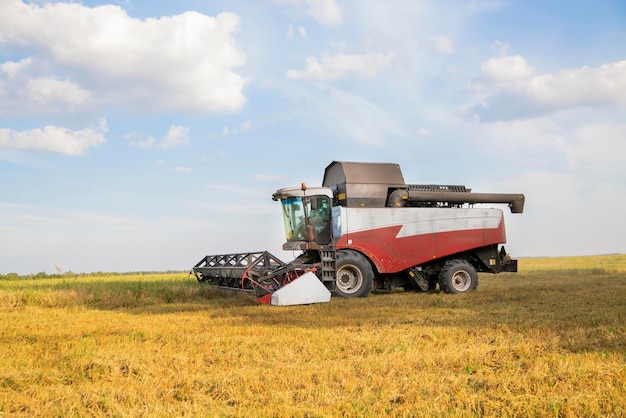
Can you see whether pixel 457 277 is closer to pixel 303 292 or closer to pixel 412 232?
pixel 412 232

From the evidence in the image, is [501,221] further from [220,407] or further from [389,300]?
[220,407]

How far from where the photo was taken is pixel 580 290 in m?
14.6

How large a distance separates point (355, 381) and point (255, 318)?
15.0 feet

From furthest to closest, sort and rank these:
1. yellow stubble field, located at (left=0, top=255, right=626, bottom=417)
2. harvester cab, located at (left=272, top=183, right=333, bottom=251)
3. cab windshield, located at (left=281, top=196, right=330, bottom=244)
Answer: cab windshield, located at (left=281, top=196, right=330, bottom=244) → harvester cab, located at (left=272, top=183, right=333, bottom=251) → yellow stubble field, located at (left=0, top=255, right=626, bottom=417)

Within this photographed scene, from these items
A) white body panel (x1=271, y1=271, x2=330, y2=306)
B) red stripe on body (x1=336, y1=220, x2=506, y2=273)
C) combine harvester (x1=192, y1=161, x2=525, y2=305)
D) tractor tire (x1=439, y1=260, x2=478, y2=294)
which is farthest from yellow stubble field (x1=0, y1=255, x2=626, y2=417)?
tractor tire (x1=439, y1=260, x2=478, y2=294)

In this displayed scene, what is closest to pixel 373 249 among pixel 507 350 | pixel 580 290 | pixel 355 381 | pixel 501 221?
pixel 501 221

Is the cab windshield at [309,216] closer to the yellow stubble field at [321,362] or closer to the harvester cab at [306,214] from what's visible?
the harvester cab at [306,214]

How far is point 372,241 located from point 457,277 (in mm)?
2722

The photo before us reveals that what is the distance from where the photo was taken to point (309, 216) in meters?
13.9

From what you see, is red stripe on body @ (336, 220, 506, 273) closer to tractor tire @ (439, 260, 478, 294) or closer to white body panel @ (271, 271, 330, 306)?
tractor tire @ (439, 260, 478, 294)

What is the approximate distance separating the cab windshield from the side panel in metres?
0.36

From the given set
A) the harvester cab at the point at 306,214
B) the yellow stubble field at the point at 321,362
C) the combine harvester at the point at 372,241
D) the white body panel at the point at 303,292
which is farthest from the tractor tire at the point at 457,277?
the white body panel at the point at 303,292

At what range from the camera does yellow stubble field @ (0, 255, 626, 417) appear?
15.3 ft

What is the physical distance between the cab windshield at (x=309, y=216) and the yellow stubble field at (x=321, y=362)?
10.2ft
